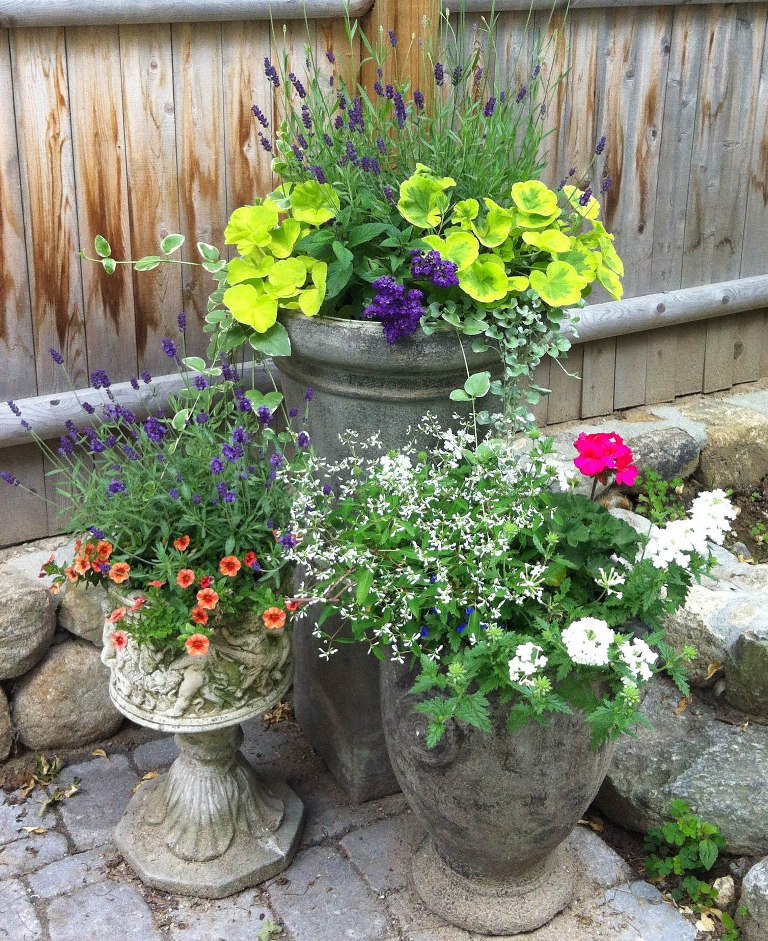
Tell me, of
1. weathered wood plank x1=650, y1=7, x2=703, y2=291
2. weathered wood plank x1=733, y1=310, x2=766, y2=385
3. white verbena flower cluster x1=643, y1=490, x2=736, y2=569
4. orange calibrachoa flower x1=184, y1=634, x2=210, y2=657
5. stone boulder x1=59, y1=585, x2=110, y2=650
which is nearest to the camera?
white verbena flower cluster x1=643, y1=490, x2=736, y2=569

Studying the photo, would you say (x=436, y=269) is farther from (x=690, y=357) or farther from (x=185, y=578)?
(x=690, y=357)

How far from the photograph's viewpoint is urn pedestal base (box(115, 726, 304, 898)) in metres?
2.74

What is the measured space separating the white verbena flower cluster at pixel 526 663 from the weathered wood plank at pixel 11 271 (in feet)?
5.28

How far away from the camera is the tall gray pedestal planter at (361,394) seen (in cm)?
255

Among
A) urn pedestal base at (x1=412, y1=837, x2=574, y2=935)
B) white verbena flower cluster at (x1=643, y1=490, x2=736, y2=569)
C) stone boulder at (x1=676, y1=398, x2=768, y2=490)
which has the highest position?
white verbena flower cluster at (x1=643, y1=490, x2=736, y2=569)

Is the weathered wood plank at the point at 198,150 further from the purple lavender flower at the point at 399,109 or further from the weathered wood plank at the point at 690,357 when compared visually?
the weathered wood plank at the point at 690,357

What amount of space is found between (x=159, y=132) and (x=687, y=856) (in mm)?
2307

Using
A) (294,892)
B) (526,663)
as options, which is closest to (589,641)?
(526,663)

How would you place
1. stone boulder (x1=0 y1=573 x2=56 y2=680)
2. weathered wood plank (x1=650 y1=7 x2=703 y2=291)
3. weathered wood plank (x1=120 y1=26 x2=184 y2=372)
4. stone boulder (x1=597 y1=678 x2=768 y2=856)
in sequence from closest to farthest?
stone boulder (x1=597 y1=678 x2=768 y2=856) < weathered wood plank (x1=120 y1=26 x2=184 y2=372) < stone boulder (x1=0 y1=573 x2=56 y2=680) < weathered wood plank (x1=650 y1=7 x2=703 y2=291)

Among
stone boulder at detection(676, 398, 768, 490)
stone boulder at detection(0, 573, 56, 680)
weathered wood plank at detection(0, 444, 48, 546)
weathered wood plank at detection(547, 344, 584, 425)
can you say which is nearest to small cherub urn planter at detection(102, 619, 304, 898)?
stone boulder at detection(0, 573, 56, 680)

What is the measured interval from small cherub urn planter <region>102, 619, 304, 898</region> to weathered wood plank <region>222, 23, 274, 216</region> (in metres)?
1.27

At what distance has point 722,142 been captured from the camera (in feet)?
13.2

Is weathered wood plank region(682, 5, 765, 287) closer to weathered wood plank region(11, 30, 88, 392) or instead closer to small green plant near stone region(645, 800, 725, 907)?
small green plant near stone region(645, 800, 725, 907)

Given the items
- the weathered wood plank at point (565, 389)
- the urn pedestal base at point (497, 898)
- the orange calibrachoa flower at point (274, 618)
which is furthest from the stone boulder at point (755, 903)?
the weathered wood plank at point (565, 389)
